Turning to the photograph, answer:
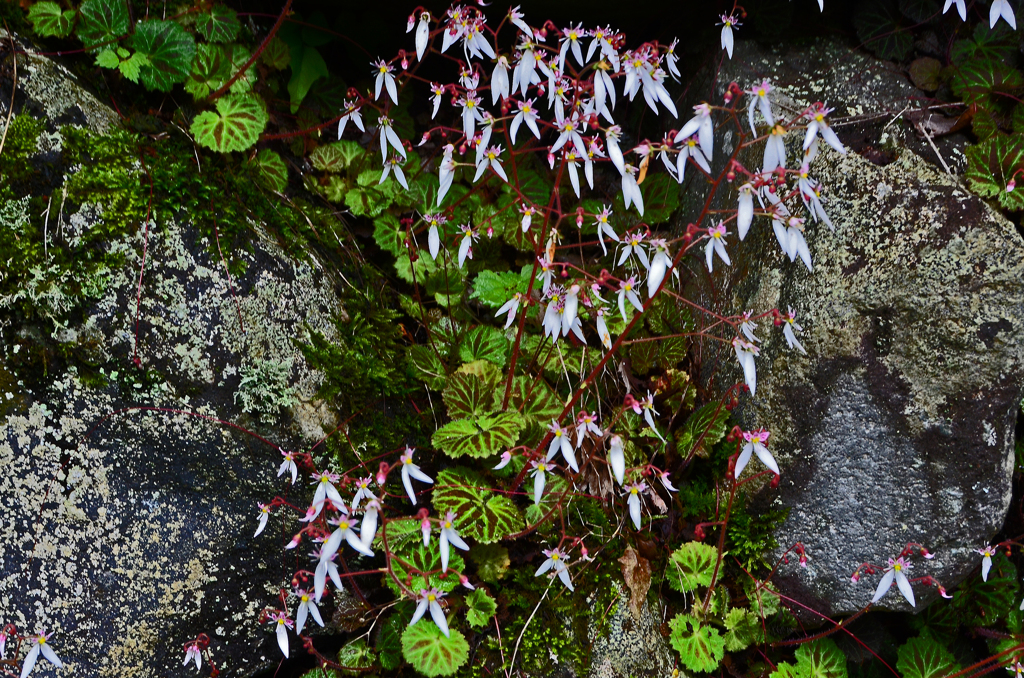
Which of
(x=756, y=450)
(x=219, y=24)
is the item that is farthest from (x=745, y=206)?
(x=219, y=24)

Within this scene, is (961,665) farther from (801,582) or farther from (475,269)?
(475,269)

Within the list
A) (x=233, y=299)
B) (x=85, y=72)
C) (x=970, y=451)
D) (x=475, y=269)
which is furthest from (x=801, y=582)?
(x=85, y=72)

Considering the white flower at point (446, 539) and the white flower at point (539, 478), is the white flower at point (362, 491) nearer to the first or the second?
the white flower at point (446, 539)

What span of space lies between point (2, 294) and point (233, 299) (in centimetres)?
65

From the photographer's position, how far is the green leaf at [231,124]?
2.40 metres

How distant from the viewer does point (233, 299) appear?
2.29m

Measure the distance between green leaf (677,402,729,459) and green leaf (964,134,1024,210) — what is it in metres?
1.20

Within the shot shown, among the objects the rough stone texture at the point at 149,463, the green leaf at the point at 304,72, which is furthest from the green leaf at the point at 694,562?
the green leaf at the point at 304,72

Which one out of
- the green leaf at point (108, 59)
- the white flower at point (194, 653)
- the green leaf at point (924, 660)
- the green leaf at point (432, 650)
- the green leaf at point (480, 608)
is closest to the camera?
the white flower at point (194, 653)

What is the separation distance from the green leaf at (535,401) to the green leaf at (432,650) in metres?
0.80

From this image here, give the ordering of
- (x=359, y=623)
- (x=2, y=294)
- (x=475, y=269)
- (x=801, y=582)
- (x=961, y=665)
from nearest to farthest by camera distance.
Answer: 1. (x=2, y=294)
2. (x=359, y=623)
3. (x=801, y=582)
4. (x=961, y=665)
5. (x=475, y=269)

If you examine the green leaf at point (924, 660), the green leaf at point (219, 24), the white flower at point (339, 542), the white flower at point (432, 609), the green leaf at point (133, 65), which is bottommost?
the green leaf at point (924, 660)

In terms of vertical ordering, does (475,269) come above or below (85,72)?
below

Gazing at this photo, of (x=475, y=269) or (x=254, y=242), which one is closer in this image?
(x=254, y=242)
